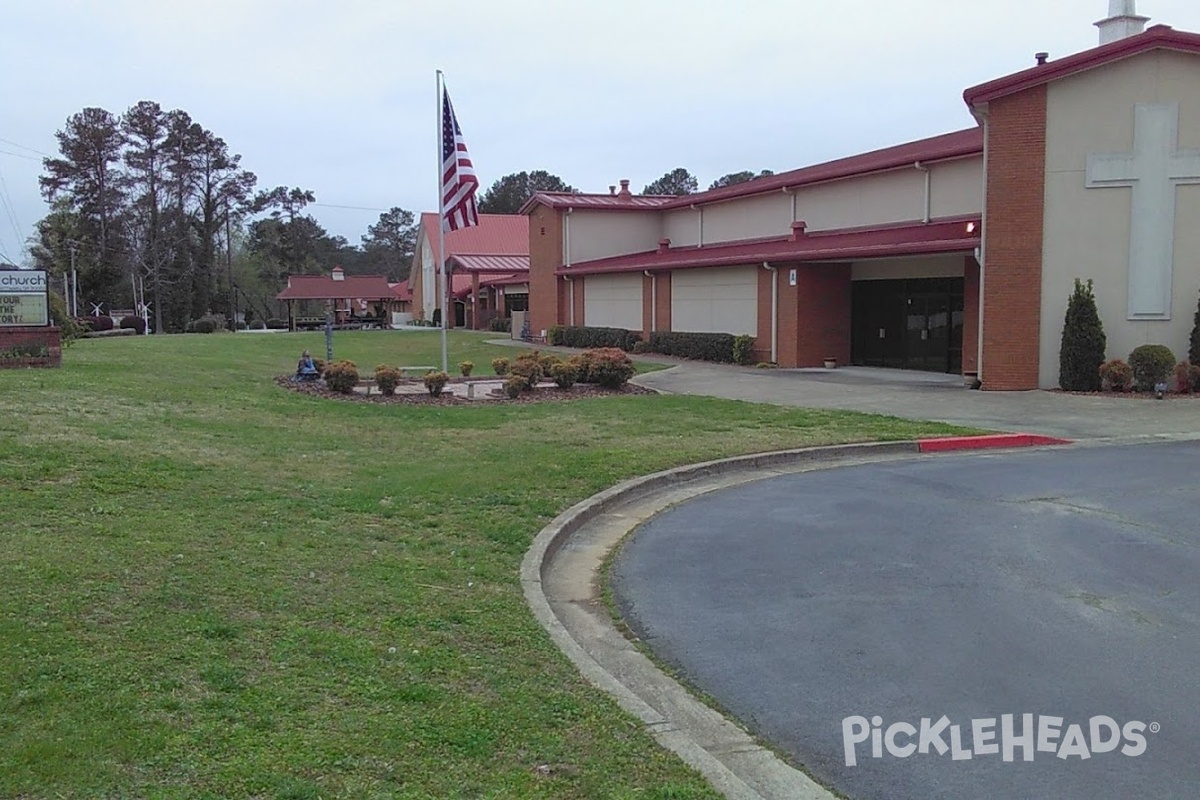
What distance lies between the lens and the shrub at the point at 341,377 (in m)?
18.9

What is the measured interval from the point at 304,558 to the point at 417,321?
217ft

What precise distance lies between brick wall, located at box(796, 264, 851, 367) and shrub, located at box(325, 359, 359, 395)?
538 inches

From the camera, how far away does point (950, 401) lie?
766 inches

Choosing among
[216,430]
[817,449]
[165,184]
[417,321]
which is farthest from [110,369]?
[165,184]

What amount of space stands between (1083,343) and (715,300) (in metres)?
13.3

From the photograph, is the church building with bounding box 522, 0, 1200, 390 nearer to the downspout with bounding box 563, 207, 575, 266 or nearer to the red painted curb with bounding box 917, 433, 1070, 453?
the downspout with bounding box 563, 207, 575, 266

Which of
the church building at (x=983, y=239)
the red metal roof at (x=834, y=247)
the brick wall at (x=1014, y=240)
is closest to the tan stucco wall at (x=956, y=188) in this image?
the church building at (x=983, y=239)

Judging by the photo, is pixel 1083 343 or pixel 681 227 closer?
pixel 1083 343

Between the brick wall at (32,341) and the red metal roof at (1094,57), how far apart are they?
18556 mm

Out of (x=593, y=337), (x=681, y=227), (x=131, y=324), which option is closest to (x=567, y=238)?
(x=681, y=227)

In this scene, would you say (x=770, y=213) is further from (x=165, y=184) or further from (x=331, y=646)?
(x=165, y=184)

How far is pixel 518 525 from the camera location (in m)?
8.73

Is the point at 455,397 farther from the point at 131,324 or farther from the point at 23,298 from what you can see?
the point at 131,324

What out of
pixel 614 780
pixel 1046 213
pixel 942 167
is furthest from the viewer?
pixel 942 167
